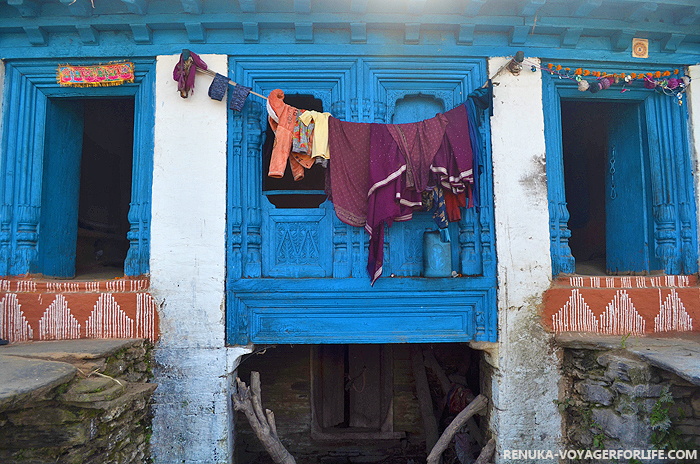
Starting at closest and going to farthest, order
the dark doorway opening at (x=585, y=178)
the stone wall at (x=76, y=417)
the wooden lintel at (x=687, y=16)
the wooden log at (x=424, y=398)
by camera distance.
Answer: the stone wall at (x=76, y=417), the wooden lintel at (x=687, y=16), the wooden log at (x=424, y=398), the dark doorway opening at (x=585, y=178)

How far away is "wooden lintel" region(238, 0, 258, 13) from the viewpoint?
3651 mm

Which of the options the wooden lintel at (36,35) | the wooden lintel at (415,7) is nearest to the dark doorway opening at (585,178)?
the wooden lintel at (415,7)

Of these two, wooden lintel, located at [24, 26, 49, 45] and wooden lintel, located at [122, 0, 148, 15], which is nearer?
wooden lintel, located at [122, 0, 148, 15]

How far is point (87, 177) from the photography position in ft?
19.6

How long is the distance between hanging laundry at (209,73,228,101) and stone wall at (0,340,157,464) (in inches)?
93.3

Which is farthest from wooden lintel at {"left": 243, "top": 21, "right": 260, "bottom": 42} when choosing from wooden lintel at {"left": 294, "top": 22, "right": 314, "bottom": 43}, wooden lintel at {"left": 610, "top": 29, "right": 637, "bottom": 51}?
wooden lintel at {"left": 610, "top": 29, "right": 637, "bottom": 51}

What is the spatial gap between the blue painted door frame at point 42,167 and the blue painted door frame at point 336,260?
855 millimetres

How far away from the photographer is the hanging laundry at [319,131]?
365cm

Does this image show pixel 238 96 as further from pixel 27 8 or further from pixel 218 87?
pixel 27 8

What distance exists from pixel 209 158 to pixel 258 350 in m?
1.92

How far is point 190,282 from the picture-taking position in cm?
371

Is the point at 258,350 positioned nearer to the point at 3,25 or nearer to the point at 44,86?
the point at 44,86

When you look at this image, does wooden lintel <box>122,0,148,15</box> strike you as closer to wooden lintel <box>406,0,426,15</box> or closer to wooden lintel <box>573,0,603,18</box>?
wooden lintel <box>406,0,426,15</box>

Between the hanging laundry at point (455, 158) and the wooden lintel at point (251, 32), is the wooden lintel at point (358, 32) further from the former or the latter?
the hanging laundry at point (455, 158)
